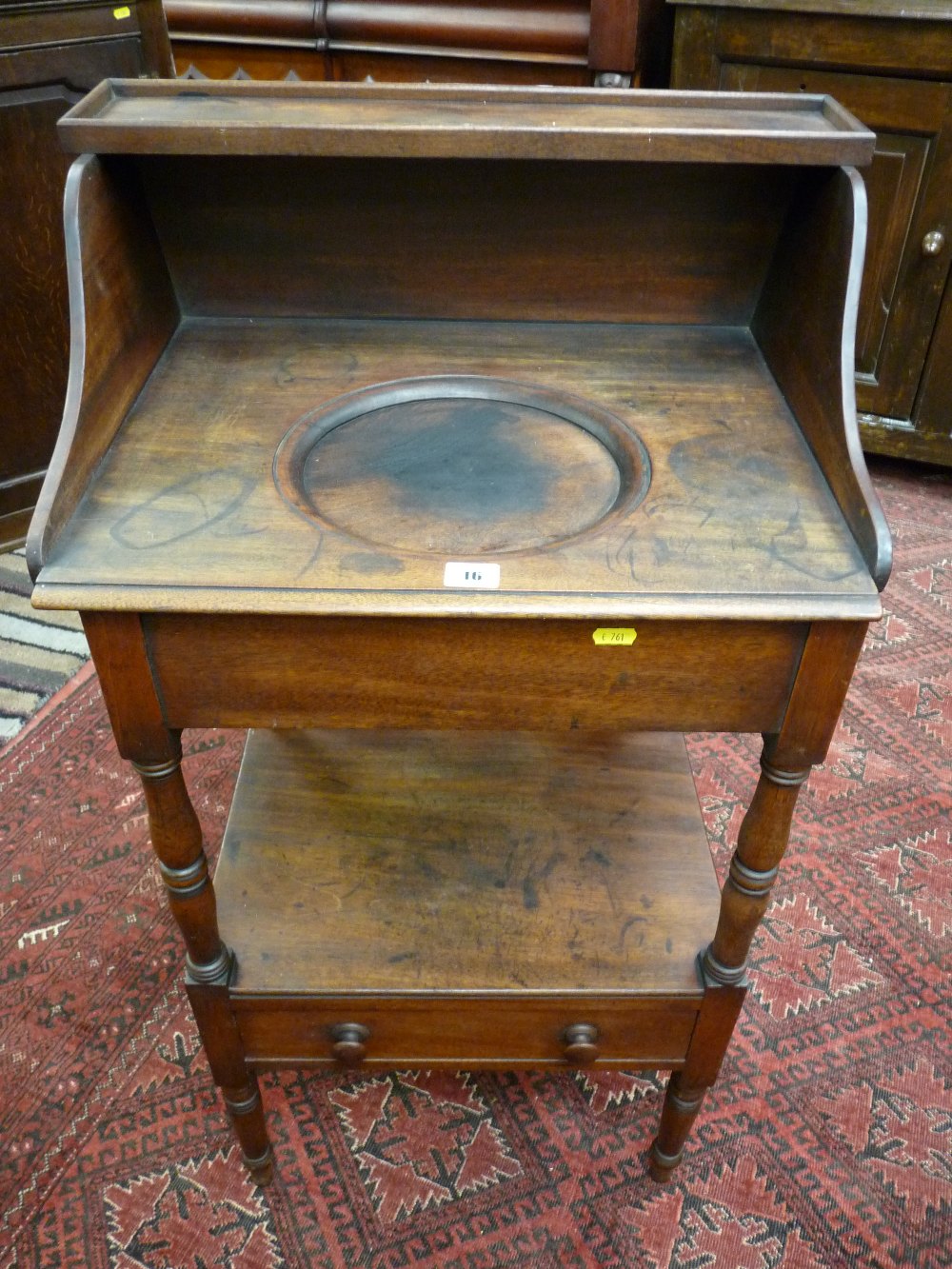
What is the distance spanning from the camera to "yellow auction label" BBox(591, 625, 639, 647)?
86 centimetres

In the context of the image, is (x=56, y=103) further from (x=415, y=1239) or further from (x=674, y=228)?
(x=415, y=1239)

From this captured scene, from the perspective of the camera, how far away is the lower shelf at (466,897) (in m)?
1.20

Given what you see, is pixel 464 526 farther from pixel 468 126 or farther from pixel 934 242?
pixel 934 242

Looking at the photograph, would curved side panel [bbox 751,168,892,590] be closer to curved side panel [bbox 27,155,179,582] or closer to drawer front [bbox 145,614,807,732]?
drawer front [bbox 145,614,807,732]

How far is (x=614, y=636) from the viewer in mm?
868

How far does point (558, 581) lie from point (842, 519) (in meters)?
0.28

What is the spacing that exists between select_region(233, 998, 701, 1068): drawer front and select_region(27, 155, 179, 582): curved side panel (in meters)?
0.64

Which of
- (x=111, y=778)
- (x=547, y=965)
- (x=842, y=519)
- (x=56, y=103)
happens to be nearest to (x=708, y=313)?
(x=842, y=519)

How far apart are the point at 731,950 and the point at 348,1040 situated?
0.46m

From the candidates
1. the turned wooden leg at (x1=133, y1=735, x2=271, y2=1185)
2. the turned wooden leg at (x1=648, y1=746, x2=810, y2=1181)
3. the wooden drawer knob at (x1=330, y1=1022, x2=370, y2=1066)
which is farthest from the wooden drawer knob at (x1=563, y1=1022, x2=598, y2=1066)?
the turned wooden leg at (x1=133, y1=735, x2=271, y2=1185)

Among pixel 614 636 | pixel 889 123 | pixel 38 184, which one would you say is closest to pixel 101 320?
pixel 614 636

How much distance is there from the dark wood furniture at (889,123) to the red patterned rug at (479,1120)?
4.12 feet

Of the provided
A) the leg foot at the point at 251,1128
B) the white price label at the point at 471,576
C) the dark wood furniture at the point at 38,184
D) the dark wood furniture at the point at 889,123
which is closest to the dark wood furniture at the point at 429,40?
the dark wood furniture at the point at 889,123

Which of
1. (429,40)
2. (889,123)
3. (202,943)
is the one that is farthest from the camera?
(429,40)
